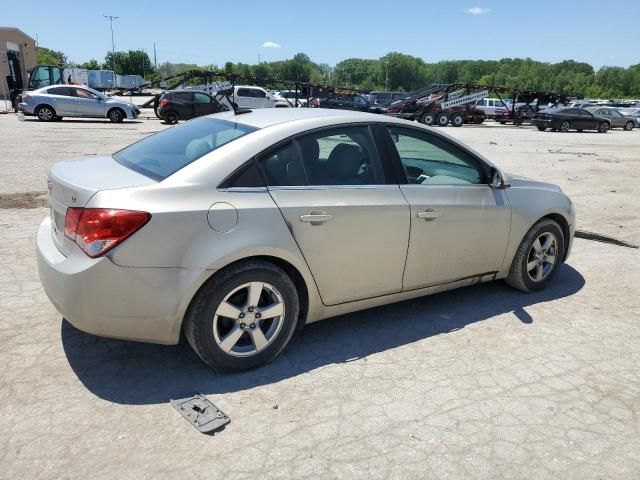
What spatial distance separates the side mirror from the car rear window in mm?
2001

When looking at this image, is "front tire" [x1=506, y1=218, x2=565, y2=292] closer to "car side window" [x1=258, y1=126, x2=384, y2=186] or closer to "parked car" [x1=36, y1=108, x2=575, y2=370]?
"parked car" [x1=36, y1=108, x2=575, y2=370]

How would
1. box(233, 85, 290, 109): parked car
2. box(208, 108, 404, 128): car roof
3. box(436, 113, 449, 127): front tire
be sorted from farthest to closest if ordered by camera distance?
box(436, 113, 449, 127): front tire < box(233, 85, 290, 109): parked car < box(208, 108, 404, 128): car roof

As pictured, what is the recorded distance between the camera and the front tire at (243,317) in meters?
3.04

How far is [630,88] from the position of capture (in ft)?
387

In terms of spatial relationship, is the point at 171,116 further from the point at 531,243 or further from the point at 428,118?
the point at 531,243

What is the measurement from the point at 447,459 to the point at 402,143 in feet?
7.39

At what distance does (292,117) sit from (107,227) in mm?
1461

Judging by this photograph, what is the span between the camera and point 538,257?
15.6 ft

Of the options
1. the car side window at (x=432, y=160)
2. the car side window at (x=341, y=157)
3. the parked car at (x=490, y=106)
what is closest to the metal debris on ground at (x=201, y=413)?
the car side window at (x=341, y=157)

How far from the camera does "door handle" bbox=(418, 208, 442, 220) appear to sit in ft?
12.5

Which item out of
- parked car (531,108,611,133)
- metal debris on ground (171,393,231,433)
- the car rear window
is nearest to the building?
parked car (531,108,611,133)

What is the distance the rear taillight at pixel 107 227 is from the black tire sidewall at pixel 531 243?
3.21 metres

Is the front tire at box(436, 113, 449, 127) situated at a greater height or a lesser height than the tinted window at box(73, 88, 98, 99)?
lesser

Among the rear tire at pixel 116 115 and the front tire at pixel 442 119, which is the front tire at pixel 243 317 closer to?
the rear tire at pixel 116 115
